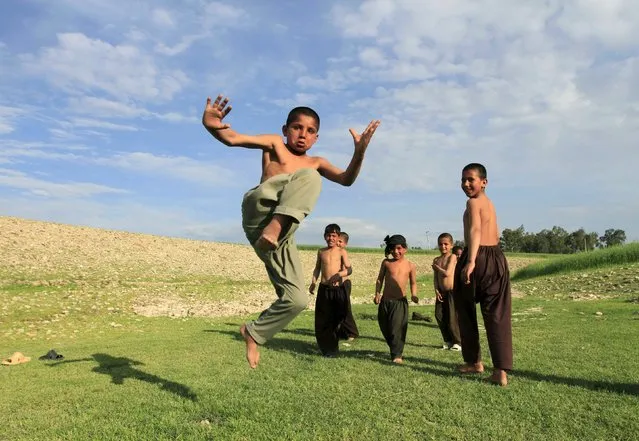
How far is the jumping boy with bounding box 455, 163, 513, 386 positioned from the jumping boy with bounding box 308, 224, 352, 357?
96.2 inches

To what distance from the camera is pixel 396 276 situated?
8.56 meters

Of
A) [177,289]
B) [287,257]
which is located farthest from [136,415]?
[177,289]

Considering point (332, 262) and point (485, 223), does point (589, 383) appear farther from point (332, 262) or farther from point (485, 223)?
point (332, 262)

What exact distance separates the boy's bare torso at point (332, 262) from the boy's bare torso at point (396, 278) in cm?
151

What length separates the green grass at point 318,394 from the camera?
4.29 metres

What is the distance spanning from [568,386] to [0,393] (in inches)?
259

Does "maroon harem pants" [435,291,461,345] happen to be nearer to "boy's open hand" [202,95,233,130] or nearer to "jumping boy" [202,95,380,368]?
"jumping boy" [202,95,380,368]

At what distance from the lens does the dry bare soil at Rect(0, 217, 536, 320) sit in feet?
55.1

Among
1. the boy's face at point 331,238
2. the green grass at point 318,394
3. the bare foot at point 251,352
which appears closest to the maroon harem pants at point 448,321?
the green grass at point 318,394

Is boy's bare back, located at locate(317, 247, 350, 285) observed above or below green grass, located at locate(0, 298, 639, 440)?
above

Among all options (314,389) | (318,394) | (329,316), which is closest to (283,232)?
(318,394)

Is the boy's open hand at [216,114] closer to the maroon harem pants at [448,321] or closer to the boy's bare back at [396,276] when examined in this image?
the boy's bare back at [396,276]

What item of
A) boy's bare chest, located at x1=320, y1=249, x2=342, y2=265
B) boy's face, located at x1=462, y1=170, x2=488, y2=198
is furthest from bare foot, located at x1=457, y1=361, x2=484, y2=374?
boy's bare chest, located at x1=320, y1=249, x2=342, y2=265

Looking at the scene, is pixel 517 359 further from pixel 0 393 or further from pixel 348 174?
pixel 0 393
